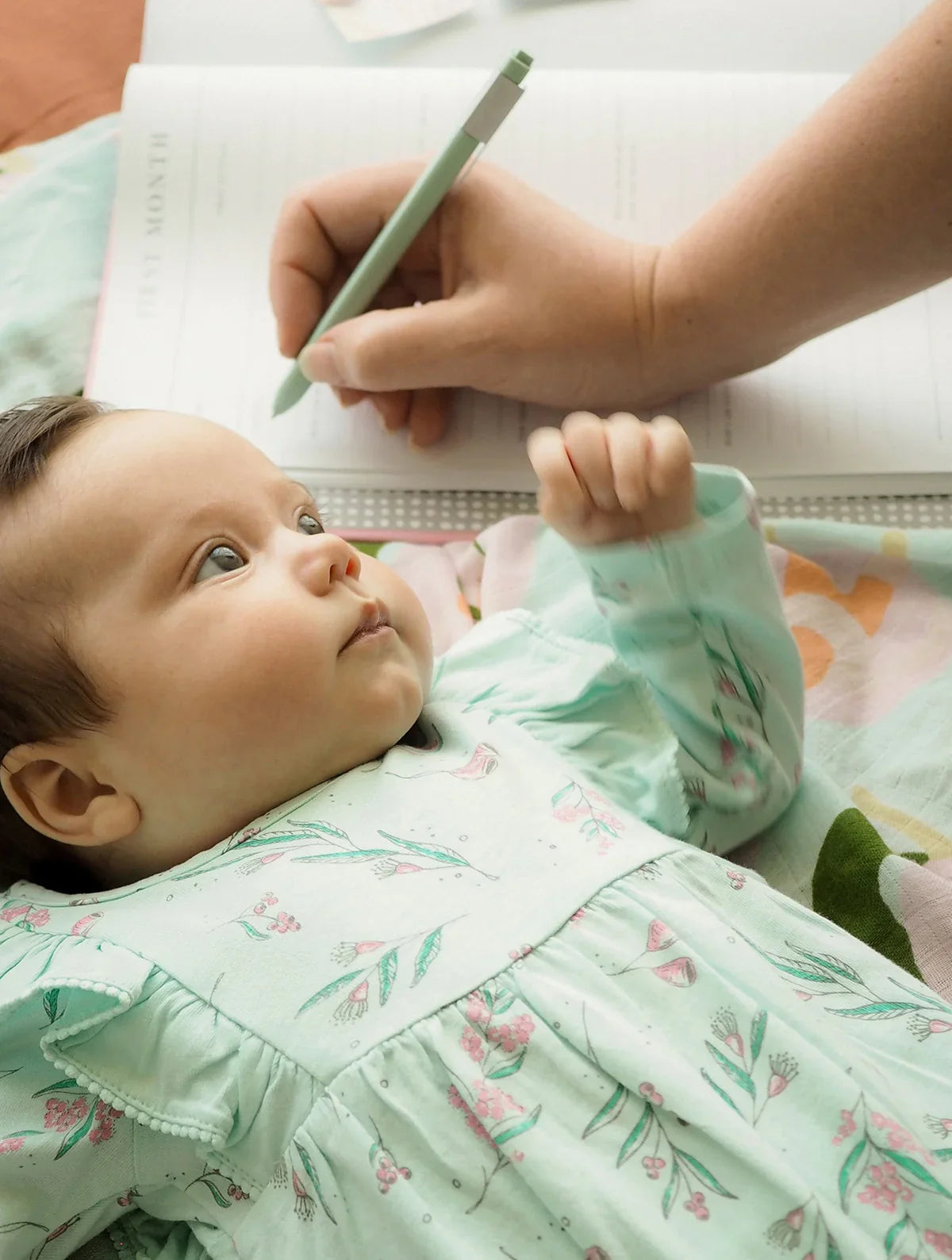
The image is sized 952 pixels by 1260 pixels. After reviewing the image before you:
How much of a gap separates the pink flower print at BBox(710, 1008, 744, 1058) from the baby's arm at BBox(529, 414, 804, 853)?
0.17 meters

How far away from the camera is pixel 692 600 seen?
73 cm

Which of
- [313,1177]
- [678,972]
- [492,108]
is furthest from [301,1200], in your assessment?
[492,108]

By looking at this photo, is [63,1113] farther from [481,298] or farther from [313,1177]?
[481,298]

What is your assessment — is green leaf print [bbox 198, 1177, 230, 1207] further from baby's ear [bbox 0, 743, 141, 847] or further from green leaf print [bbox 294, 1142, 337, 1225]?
baby's ear [bbox 0, 743, 141, 847]

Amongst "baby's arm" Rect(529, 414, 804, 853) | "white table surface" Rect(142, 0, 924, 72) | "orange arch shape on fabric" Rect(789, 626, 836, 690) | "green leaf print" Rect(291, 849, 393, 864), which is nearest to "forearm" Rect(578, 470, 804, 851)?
"baby's arm" Rect(529, 414, 804, 853)

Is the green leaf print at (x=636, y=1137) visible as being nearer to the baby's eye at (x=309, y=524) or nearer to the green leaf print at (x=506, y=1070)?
the green leaf print at (x=506, y=1070)

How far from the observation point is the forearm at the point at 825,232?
31.2 inches

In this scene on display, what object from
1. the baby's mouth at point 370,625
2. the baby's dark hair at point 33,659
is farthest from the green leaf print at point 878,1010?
the baby's dark hair at point 33,659

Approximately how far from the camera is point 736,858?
32.0 inches

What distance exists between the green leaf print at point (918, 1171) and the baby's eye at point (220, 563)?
0.45m

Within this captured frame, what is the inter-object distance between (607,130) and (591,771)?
67 cm

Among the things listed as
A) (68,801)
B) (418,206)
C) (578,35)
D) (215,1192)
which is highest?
(578,35)

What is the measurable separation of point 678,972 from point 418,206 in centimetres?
61

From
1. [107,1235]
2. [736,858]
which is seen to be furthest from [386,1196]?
[736,858]
